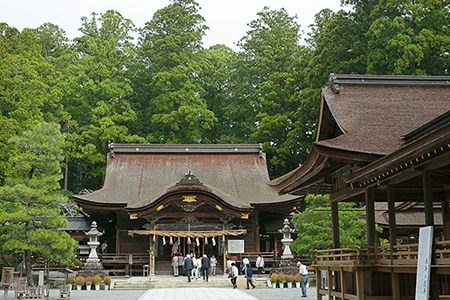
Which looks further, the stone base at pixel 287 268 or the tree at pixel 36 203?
the stone base at pixel 287 268

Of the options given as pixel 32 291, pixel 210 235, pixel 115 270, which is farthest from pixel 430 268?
→ pixel 115 270

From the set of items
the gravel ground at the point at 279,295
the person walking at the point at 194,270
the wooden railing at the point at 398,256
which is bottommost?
the gravel ground at the point at 279,295

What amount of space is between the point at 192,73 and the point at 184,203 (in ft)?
57.5

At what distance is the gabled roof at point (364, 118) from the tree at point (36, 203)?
8338 mm

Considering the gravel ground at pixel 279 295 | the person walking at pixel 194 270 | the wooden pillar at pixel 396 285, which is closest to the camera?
the wooden pillar at pixel 396 285

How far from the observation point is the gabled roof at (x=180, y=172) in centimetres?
2555

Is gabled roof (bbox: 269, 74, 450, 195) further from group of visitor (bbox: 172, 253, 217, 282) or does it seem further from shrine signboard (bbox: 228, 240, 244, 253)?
shrine signboard (bbox: 228, 240, 244, 253)

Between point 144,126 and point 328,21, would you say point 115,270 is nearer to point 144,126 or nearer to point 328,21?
point 144,126

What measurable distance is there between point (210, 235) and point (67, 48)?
2213cm

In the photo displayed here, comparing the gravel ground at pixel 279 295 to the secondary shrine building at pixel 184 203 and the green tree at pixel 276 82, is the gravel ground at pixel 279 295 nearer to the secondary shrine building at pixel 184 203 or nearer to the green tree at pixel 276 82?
the secondary shrine building at pixel 184 203

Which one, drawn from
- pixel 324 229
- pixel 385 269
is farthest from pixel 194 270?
pixel 385 269

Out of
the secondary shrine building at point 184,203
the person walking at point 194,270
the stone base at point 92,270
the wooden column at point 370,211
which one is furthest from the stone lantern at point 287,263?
the wooden column at point 370,211

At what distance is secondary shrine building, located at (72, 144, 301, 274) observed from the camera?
23.3m

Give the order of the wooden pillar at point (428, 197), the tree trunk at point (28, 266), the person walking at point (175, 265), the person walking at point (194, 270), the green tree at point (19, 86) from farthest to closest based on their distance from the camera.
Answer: the green tree at point (19, 86) → the person walking at point (175, 265) → the person walking at point (194, 270) → the tree trunk at point (28, 266) → the wooden pillar at point (428, 197)
